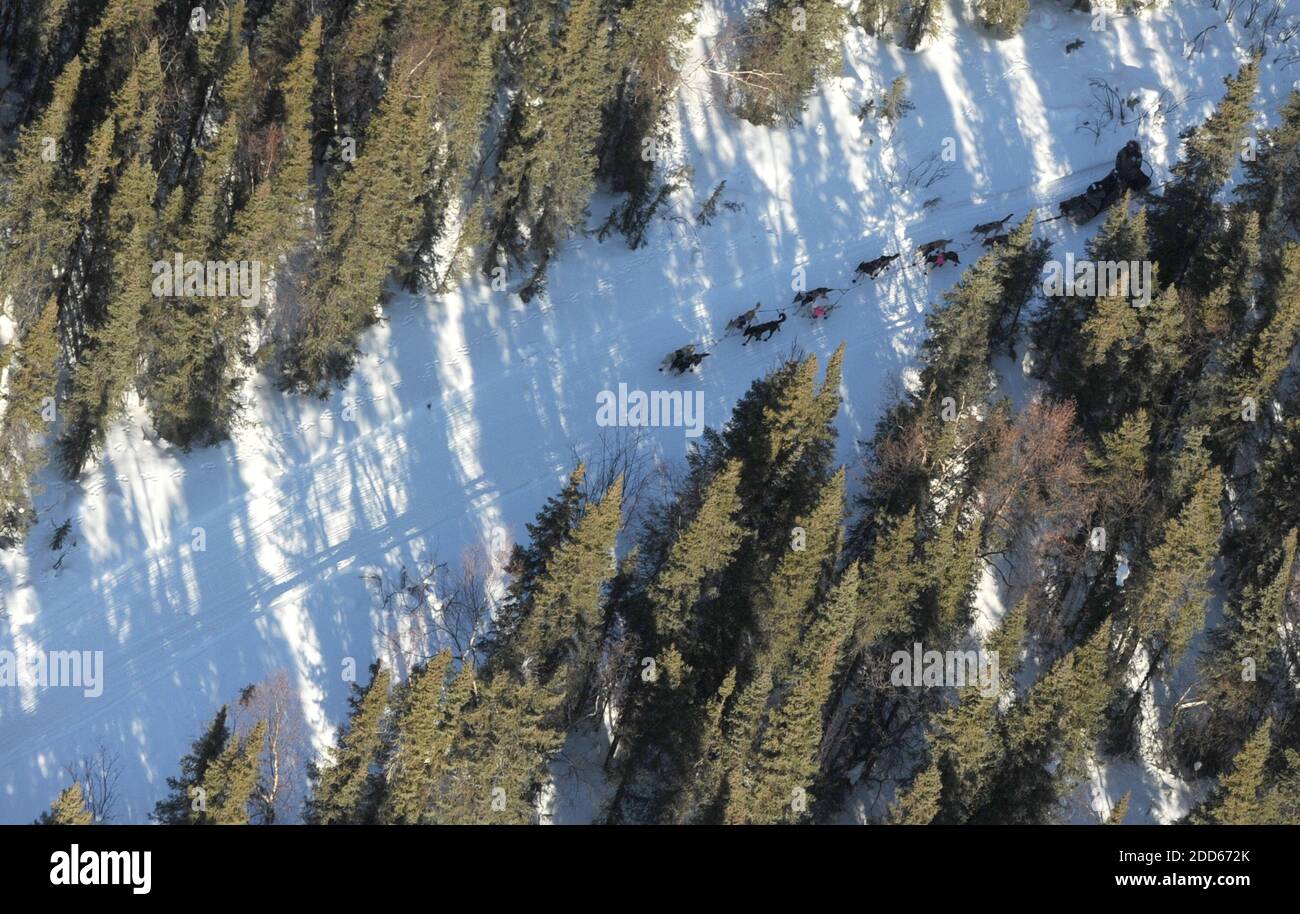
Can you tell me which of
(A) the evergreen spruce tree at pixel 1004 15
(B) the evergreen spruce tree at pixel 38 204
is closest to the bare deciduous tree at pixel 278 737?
(B) the evergreen spruce tree at pixel 38 204

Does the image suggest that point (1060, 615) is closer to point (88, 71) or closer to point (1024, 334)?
point (1024, 334)

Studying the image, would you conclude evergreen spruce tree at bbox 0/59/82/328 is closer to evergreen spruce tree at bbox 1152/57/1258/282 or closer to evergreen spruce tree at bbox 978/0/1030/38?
evergreen spruce tree at bbox 978/0/1030/38

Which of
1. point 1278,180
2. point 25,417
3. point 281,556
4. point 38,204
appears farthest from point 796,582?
point 38,204

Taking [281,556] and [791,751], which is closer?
[791,751]

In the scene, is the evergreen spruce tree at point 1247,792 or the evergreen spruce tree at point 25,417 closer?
the evergreen spruce tree at point 1247,792

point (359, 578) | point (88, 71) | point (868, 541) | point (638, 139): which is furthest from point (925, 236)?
point (88, 71)

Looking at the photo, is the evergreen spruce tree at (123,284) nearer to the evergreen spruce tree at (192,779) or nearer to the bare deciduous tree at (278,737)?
the bare deciduous tree at (278,737)

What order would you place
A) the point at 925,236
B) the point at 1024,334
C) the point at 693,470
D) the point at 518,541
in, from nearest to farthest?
the point at 693,470
the point at 518,541
the point at 1024,334
the point at 925,236

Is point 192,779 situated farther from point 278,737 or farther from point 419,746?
point 419,746
